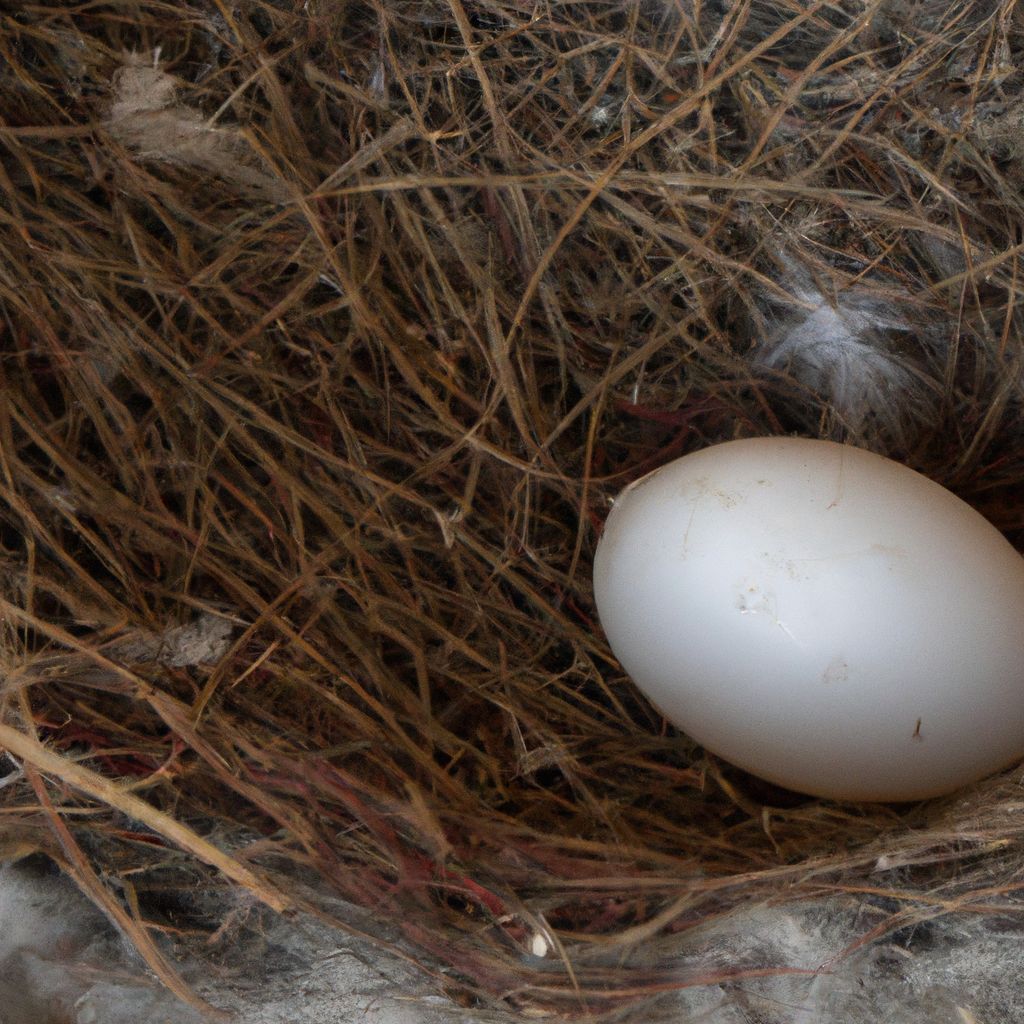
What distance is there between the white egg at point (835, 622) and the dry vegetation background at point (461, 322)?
0.17m

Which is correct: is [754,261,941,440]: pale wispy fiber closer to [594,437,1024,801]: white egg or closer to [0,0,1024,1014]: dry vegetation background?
[0,0,1024,1014]: dry vegetation background

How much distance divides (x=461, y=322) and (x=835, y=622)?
1.96 ft

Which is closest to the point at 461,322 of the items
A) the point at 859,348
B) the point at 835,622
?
the point at 859,348

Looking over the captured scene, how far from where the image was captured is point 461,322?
4.33 feet

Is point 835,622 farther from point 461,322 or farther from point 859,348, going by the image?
point 461,322

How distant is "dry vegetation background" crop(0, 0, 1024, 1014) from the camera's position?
1223mm

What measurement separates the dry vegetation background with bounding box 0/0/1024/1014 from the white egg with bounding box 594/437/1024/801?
0.55 ft

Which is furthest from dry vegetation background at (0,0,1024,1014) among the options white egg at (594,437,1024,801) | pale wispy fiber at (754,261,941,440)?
white egg at (594,437,1024,801)

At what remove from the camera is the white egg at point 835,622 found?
1013mm

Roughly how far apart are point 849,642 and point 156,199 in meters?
0.98

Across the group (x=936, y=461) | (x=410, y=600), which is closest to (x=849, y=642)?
(x=936, y=461)

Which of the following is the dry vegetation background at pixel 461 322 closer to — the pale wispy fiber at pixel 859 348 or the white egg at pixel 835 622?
the pale wispy fiber at pixel 859 348

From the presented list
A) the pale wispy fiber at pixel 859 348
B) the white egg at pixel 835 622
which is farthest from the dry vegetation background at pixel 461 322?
the white egg at pixel 835 622

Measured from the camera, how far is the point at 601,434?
1354 millimetres
